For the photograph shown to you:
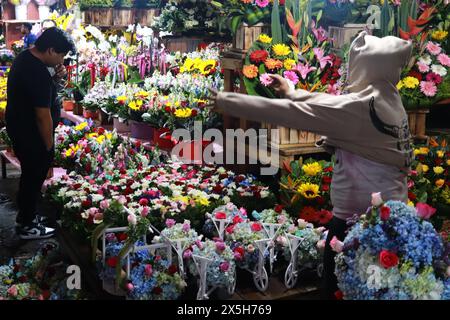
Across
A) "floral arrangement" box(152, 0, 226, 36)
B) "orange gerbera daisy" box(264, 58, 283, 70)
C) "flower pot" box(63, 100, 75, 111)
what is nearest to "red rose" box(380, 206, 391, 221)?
"orange gerbera daisy" box(264, 58, 283, 70)

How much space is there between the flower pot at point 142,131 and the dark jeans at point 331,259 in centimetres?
281

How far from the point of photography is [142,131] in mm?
4941

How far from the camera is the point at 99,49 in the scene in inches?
254

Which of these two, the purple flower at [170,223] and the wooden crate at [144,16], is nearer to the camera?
the purple flower at [170,223]

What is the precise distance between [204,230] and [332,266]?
931mm

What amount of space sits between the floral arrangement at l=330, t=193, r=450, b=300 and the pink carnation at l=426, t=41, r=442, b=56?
2068 millimetres

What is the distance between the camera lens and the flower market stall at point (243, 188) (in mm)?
1868

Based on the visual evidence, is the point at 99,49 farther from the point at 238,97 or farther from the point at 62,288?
the point at 238,97

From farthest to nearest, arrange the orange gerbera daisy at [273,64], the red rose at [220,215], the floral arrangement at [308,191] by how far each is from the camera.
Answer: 1. the orange gerbera daisy at [273,64]
2. the floral arrangement at [308,191]
3. the red rose at [220,215]

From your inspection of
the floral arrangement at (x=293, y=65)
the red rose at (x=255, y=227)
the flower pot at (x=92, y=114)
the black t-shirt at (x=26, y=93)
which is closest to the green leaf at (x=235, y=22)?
the floral arrangement at (x=293, y=65)

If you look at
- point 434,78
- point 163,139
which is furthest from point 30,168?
point 434,78

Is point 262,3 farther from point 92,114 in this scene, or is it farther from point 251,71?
point 92,114

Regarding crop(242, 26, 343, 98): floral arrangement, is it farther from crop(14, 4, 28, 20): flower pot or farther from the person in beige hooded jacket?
crop(14, 4, 28, 20): flower pot

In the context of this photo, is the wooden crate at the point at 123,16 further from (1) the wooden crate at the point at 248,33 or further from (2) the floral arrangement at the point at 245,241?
(2) the floral arrangement at the point at 245,241
